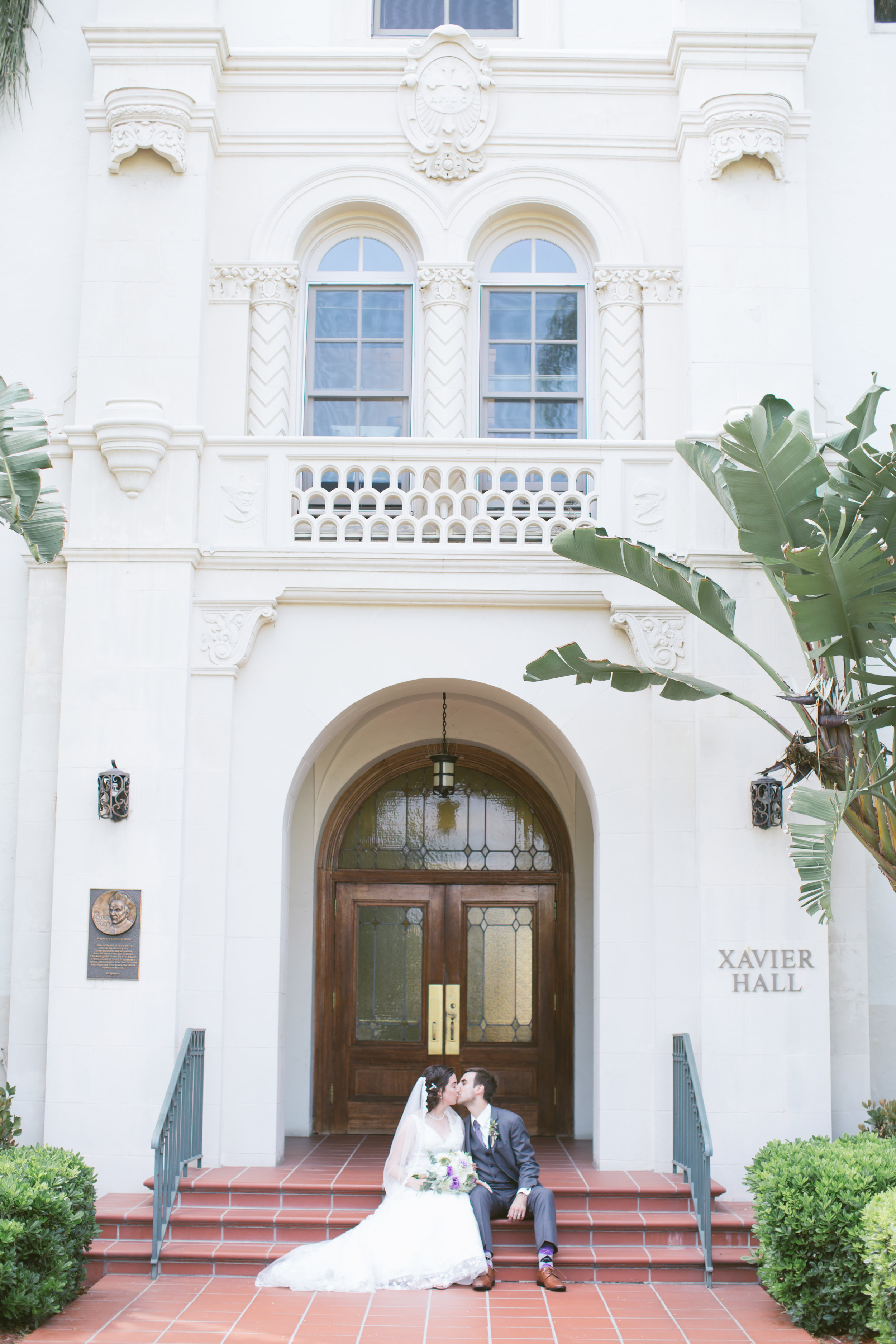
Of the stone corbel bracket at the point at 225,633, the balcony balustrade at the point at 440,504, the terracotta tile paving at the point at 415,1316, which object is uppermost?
the balcony balustrade at the point at 440,504

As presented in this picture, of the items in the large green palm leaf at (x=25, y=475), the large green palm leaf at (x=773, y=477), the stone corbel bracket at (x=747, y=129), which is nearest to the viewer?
the large green palm leaf at (x=773, y=477)

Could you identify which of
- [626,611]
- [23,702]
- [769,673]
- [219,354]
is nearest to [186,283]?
[219,354]

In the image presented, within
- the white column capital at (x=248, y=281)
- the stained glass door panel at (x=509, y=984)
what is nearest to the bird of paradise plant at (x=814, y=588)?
the stained glass door panel at (x=509, y=984)

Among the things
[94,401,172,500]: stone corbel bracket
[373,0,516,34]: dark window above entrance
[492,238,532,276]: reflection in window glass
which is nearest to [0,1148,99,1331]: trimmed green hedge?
[94,401,172,500]: stone corbel bracket

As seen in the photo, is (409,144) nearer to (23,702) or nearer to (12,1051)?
(23,702)

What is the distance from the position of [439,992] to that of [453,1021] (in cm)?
29

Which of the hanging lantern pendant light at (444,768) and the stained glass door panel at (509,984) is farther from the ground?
the hanging lantern pendant light at (444,768)

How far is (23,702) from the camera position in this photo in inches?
393

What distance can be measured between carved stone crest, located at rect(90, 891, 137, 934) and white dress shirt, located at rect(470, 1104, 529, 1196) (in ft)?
9.50

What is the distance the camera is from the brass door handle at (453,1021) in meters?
11.4

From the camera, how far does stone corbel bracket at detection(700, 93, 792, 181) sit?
10.1 meters

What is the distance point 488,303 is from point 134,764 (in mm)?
5023

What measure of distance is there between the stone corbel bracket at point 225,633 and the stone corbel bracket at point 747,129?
17.0ft

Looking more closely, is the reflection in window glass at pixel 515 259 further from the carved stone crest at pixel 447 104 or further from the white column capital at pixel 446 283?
the carved stone crest at pixel 447 104
